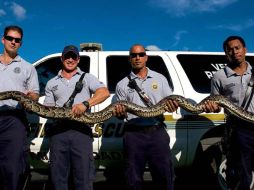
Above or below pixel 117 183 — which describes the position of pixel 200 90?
above

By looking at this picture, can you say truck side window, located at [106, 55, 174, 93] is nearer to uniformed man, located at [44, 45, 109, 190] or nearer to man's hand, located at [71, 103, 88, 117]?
uniformed man, located at [44, 45, 109, 190]

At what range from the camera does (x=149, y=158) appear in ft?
17.1

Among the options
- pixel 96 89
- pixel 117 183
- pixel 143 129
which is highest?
pixel 96 89

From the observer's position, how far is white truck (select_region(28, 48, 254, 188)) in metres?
6.16

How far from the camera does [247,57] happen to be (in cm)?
708

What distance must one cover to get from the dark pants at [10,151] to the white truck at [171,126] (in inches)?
41.6

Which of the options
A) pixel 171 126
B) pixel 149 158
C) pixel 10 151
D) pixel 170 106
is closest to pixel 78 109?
pixel 10 151

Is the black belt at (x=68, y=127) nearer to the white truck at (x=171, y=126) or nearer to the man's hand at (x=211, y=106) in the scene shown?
the white truck at (x=171, y=126)

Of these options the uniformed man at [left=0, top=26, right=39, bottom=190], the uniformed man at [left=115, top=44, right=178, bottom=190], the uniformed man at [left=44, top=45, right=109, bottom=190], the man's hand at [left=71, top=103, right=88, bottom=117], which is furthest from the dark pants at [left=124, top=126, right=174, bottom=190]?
the uniformed man at [left=0, top=26, right=39, bottom=190]

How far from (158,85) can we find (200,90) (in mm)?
1332

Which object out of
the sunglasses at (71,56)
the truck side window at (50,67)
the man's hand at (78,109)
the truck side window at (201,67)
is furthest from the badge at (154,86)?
the truck side window at (50,67)

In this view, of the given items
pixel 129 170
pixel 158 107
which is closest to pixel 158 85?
pixel 158 107

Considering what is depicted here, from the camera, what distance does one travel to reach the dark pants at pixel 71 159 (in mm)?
5043

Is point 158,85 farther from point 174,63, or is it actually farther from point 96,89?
point 174,63
